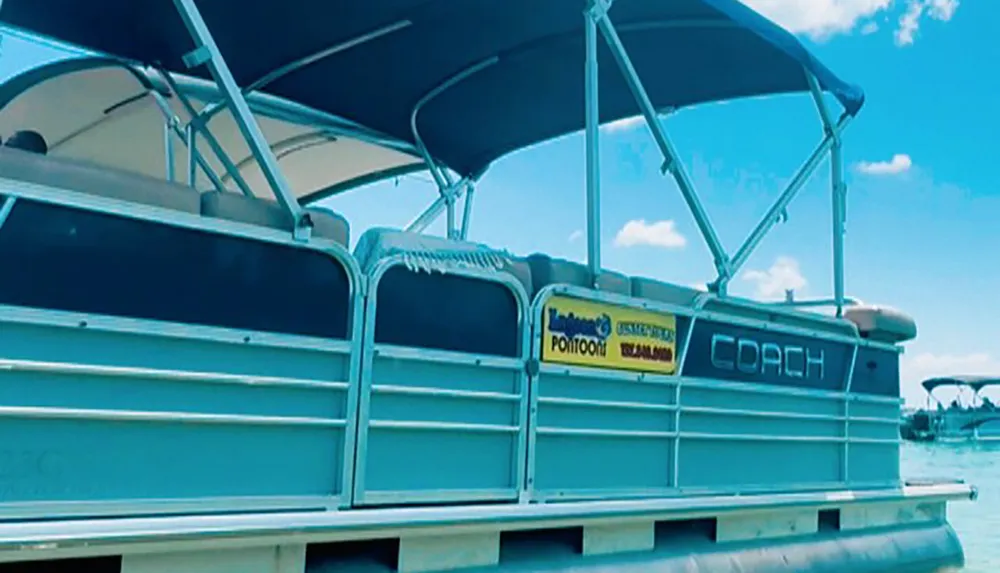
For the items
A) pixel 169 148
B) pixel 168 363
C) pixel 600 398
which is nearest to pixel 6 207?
pixel 168 363

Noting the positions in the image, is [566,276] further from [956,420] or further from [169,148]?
[956,420]

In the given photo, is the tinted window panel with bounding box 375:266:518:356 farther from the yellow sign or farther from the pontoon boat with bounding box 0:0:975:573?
the yellow sign

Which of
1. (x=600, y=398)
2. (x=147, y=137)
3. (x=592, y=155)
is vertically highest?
(x=147, y=137)

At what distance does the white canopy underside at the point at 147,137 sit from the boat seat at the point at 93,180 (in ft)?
7.59

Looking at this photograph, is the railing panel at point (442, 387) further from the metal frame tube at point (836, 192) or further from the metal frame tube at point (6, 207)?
the metal frame tube at point (836, 192)

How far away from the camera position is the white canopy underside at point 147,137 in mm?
5285

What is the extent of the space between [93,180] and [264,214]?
0.52 metres

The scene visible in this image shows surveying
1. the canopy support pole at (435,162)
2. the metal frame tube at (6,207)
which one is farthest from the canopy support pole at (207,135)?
the metal frame tube at (6,207)

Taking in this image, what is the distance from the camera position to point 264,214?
276 cm

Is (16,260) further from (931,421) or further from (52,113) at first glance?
(931,421)

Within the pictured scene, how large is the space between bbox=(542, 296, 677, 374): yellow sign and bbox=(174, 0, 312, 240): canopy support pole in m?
1.12

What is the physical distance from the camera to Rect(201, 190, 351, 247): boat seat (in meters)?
2.66

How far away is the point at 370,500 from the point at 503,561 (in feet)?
2.19

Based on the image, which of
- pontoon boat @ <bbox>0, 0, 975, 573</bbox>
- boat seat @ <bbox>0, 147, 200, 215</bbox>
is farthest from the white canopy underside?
boat seat @ <bbox>0, 147, 200, 215</bbox>
